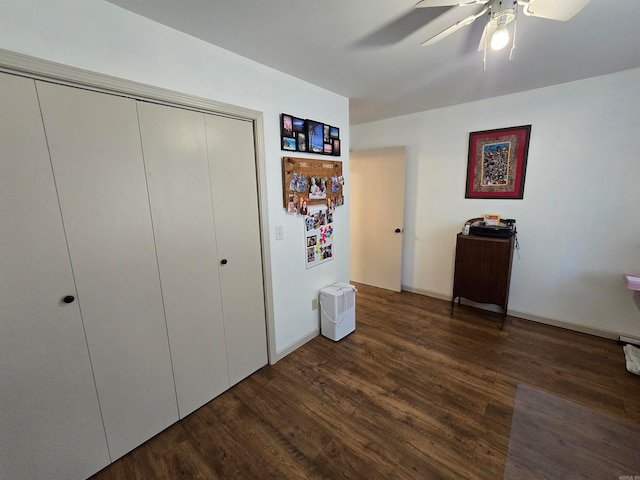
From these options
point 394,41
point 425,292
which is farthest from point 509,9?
point 425,292

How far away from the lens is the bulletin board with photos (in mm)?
2201

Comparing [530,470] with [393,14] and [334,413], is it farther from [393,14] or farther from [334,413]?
[393,14]

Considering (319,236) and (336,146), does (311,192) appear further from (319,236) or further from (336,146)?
(336,146)

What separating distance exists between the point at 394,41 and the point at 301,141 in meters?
0.96

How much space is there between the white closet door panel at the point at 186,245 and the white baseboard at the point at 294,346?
1.75 feet

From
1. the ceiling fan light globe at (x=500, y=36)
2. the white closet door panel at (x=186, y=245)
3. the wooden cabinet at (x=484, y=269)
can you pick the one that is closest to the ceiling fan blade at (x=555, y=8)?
the ceiling fan light globe at (x=500, y=36)

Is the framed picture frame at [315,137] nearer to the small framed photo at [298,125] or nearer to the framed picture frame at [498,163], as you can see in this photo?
the small framed photo at [298,125]

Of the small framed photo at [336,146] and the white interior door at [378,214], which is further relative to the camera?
the white interior door at [378,214]

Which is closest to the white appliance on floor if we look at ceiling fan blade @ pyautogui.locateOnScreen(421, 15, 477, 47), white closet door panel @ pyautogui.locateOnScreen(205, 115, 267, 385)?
white closet door panel @ pyautogui.locateOnScreen(205, 115, 267, 385)

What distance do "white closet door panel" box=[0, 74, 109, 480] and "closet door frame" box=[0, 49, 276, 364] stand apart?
0.08 meters

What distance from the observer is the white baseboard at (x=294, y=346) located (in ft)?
7.69

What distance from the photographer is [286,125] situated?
2.13 metres

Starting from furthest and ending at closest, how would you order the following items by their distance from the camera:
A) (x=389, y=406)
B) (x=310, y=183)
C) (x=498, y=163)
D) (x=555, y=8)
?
(x=498, y=163) < (x=310, y=183) < (x=389, y=406) < (x=555, y=8)

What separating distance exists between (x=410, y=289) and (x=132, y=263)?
3.36m
